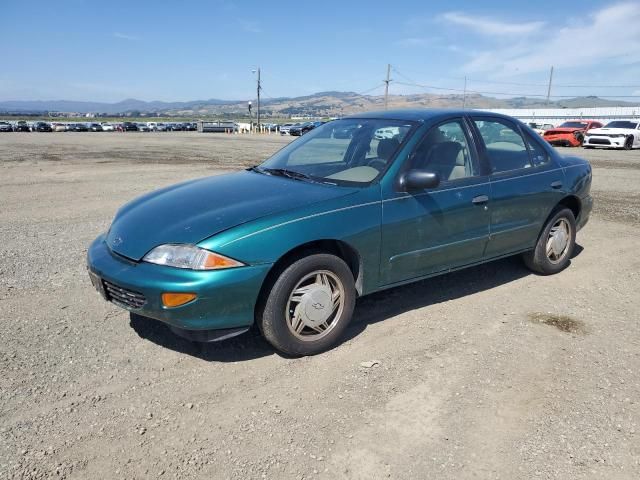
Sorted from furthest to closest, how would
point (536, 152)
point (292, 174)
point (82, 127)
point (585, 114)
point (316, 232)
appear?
point (82, 127) < point (585, 114) < point (536, 152) < point (292, 174) < point (316, 232)

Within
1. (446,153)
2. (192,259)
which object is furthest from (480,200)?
(192,259)

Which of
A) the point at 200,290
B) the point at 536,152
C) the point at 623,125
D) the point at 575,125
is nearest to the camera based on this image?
the point at 200,290

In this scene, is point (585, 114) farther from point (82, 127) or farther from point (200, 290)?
point (200, 290)

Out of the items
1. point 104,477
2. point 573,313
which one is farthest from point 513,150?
point 104,477

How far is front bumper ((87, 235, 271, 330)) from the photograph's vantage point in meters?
2.88

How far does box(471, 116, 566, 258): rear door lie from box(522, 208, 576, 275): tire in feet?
0.49

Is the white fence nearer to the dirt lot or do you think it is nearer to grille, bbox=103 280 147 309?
the dirt lot

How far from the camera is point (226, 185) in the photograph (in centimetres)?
388

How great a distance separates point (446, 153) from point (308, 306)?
1770 millimetres

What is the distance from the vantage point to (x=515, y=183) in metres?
4.37

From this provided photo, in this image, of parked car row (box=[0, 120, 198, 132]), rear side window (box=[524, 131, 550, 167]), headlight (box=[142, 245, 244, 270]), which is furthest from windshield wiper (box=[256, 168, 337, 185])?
parked car row (box=[0, 120, 198, 132])

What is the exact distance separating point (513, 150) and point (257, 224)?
2.74 metres

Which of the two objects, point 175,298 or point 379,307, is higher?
point 175,298

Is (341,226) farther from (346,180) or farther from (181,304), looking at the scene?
(181,304)
